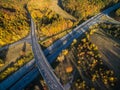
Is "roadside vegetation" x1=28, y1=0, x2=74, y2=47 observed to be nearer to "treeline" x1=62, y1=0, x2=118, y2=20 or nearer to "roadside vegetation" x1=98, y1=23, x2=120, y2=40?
"treeline" x1=62, y1=0, x2=118, y2=20

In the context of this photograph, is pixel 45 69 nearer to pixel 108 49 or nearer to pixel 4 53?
pixel 4 53

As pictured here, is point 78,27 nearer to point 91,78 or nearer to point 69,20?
point 69,20

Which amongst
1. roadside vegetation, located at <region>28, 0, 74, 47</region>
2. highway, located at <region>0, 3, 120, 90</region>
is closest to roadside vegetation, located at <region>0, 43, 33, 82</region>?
highway, located at <region>0, 3, 120, 90</region>

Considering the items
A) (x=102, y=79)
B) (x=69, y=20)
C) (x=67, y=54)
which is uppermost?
(x=69, y=20)

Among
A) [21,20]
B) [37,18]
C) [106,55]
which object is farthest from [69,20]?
[106,55]

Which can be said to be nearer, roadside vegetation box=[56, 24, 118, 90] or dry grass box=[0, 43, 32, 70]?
roadside vegetation box=[56, 24, 118, 90]

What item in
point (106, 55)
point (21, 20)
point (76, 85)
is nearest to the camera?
point (76, 85)

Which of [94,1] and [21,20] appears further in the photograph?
[94,1]
